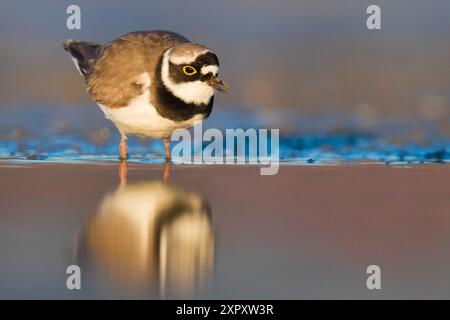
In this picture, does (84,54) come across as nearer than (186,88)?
No

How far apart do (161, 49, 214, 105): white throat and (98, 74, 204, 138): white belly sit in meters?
0.17

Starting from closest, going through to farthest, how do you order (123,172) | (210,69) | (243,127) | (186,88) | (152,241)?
(152,241) → (123,172) → (210,69) → (186,88) → (243,127)

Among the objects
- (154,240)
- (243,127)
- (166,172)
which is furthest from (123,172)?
(243,127)

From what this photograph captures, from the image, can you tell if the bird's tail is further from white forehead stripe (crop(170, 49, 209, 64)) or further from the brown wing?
white forehead stripe (crop(170, 49, 209, 64))

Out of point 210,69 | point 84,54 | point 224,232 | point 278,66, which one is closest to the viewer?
point 224,232

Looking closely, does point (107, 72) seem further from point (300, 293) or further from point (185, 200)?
point (300, 293)

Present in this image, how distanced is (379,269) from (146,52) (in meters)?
4.14

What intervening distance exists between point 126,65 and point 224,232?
3230 millimetres

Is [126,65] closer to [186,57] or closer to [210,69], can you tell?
[186,57]

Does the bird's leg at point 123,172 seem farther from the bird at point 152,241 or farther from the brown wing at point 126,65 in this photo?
the brown wing at point 126,65

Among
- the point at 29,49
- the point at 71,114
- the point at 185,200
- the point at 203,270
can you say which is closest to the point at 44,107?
the point at 71,114

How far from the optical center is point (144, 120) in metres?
8.48

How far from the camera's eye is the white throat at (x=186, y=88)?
8.41 meters

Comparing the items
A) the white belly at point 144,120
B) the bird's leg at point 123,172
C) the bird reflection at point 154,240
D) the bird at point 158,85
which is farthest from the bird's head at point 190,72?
the bird reflection at point 154,240
